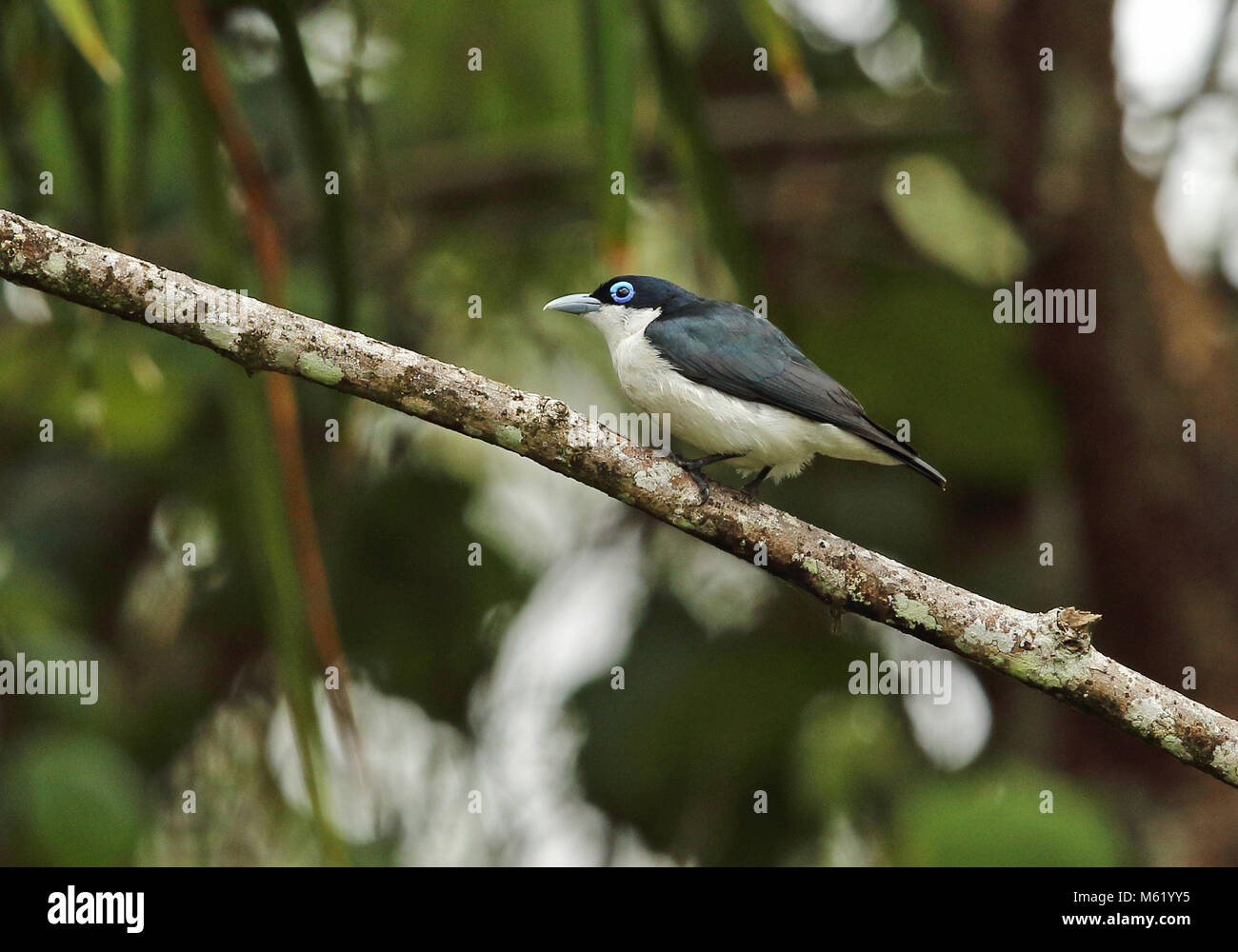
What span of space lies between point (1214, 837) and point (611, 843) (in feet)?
Result: 9.41

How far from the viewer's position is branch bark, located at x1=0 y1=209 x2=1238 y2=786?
2758 millimetres

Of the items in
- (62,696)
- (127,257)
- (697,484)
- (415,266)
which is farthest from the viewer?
(415,266)

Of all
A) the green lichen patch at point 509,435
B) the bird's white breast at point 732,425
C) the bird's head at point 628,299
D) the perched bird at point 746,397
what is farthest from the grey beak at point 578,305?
the green lichen patch at point 509,435

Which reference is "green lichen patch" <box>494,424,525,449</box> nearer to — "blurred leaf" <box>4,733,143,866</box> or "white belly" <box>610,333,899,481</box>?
"white belly" <box>610,333,899,481</box>

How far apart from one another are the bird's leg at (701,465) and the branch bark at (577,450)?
0.10ft

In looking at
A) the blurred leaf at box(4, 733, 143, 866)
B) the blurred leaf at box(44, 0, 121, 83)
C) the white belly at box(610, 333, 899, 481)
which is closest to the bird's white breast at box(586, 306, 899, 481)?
the white belly at box(610, 333, 899, 481)

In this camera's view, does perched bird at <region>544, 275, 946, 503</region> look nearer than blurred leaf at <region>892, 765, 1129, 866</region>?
Yes

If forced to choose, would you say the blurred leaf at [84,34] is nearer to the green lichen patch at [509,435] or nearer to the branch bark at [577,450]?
the branch bark at [577,450]

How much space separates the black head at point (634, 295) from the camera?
4.71 meters

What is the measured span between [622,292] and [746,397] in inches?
34.4

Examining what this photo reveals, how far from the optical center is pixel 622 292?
4738 mm

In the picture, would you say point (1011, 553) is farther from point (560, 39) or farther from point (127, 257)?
point (127, 257)

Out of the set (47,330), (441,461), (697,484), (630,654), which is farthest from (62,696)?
(697,484)

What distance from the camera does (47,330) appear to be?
6234 millimetres
